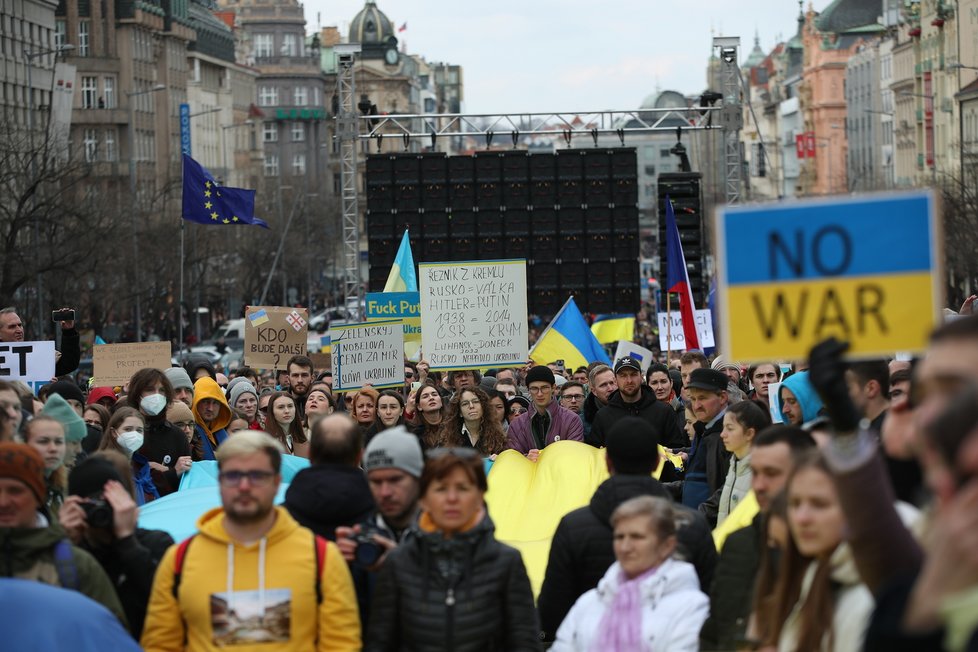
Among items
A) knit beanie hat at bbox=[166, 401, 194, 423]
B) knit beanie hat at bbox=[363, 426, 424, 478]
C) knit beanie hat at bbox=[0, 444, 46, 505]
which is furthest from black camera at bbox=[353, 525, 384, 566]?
knit beanie hat at bbox=[166, 401, 194, 423]

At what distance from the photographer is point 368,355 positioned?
16734mm

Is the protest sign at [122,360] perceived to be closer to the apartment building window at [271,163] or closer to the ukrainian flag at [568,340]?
the ukrainian flag at [568,340]

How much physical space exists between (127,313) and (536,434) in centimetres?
4701

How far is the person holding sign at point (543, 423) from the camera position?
43.9 ft

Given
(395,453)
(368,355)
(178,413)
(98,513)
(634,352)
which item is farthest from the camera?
(634,352)

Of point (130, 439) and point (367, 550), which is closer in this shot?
point (367, 550)

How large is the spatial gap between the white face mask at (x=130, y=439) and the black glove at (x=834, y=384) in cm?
621

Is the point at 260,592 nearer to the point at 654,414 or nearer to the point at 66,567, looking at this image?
the point at 66,567

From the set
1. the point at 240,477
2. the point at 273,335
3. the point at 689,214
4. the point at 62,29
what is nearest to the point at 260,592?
the point at 240,477

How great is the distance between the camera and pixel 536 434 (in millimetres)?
13570

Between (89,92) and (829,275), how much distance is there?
95.4 metres

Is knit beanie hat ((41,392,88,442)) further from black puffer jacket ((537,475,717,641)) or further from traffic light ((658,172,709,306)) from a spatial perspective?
traffic light ((658,172,709,306))

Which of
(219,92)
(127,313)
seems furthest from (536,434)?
(219,92)

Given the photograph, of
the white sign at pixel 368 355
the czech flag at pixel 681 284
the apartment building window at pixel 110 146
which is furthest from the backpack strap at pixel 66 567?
the apartment building window at pixel 110 146
